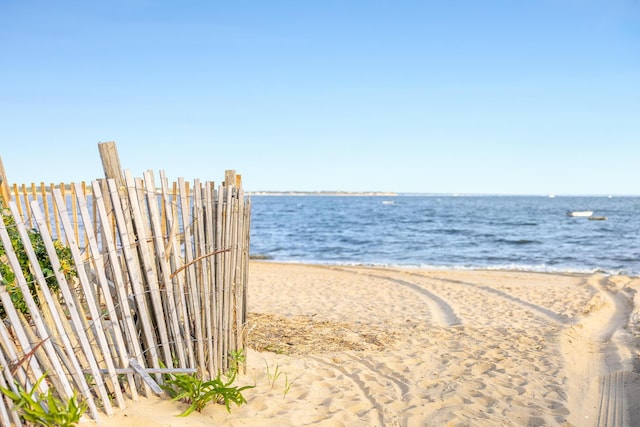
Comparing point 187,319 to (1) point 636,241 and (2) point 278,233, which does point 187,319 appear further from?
(2) point 278,233

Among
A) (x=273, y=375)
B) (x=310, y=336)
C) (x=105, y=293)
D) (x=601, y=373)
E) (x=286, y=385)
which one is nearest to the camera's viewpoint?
(x=105, y=293)

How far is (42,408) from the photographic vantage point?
3373 mm

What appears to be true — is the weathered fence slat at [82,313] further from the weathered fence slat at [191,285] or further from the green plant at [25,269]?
the weathered fence slat at [191,285]

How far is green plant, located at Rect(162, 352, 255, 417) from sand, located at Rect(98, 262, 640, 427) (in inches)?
3.3

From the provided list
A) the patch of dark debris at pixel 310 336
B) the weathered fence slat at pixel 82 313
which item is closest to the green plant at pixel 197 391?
the weathered fence slat at pixel 82 313

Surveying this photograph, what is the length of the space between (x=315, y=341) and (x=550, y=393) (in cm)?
312

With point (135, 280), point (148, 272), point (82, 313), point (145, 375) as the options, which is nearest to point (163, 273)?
point (148, 272)

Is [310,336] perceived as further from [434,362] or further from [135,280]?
[135,280]

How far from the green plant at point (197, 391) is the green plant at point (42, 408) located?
31.8 inches

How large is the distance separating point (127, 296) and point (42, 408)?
0.98 metres

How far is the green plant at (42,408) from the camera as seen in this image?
10.7 ft

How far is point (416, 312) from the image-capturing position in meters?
9.98

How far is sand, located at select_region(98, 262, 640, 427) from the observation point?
4.63 meters

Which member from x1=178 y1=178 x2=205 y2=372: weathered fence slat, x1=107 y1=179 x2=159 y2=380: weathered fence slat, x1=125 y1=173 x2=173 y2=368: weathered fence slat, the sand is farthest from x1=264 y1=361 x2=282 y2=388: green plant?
x1=107 y1=179 x2=159 y2=380: weathered fence slat
